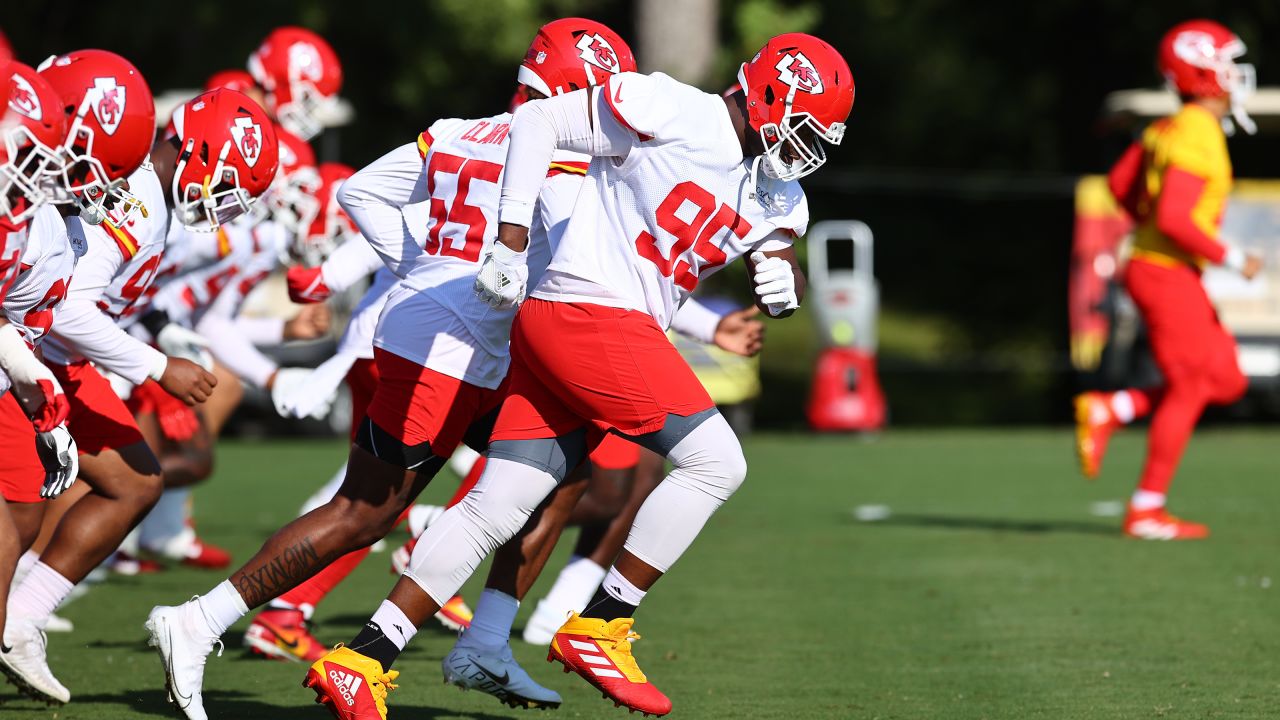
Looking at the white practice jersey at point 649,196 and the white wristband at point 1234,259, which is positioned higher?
the white practice jersey at point 649,196

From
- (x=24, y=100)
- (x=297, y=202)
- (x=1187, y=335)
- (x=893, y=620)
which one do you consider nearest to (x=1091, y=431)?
(x=1187, y=335)

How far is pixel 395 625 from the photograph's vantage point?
483 cm

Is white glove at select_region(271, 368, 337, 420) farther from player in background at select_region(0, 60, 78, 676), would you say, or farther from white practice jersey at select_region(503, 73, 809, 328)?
white practice jersey at select_region(503, 73, 809, 328)

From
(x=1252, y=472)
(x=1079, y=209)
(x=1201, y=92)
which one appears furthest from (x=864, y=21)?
(x=1201, y=92)

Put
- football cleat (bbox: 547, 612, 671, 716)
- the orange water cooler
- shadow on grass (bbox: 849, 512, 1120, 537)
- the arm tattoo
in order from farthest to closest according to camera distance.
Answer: the orange water cooler
shadow on grass (bbox: 849, 512, 1120, 537)
the arm tattoo
football cleat (bbox: 547, 612, 671, 716)

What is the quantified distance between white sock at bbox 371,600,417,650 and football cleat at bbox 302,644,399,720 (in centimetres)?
9

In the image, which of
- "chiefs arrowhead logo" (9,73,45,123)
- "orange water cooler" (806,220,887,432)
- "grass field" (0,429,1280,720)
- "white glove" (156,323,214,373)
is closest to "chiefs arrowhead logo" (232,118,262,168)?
"chiefs arrowhead logo" (9,73,45,123)

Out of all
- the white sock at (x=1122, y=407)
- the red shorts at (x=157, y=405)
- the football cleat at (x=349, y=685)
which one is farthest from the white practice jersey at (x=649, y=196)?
the white sock at (x=1122, y=407)

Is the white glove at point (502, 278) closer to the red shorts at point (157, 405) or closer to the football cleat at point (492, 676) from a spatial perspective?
the football cleat at point (492, 676)

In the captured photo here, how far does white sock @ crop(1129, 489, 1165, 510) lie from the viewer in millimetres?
9453

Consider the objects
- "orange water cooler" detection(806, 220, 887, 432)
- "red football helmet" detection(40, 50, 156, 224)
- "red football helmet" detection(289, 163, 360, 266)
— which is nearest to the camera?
"red football helmet" detection(40, 50, 156, 224)

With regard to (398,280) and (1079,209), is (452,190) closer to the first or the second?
(398,280)

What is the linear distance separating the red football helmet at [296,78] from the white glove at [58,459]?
137 inches

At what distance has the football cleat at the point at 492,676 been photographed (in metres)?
4.89
